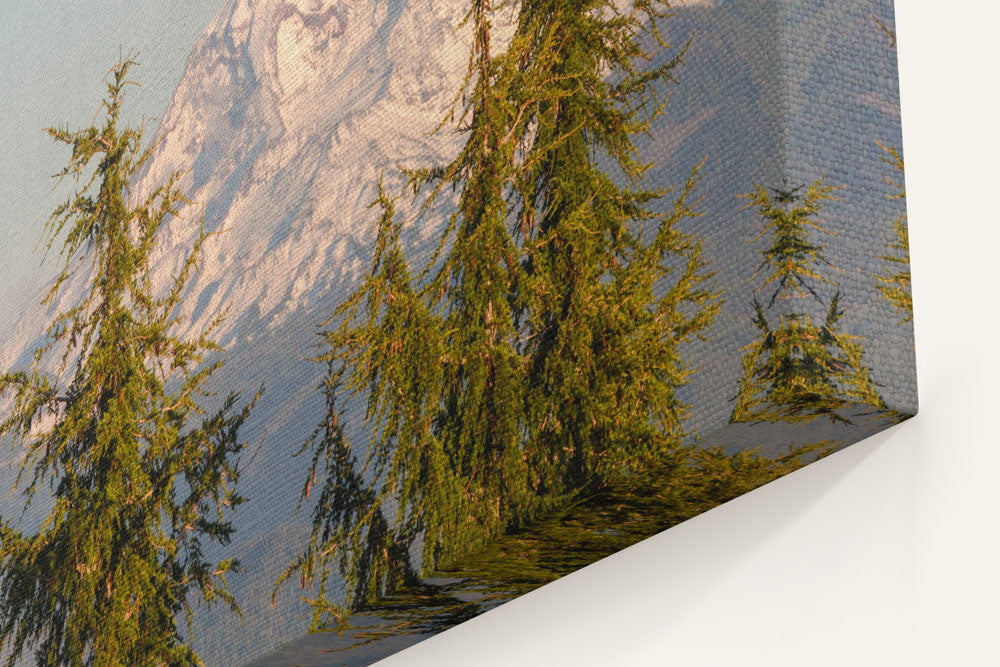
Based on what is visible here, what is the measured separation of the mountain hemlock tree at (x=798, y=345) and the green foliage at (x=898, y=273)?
7cm

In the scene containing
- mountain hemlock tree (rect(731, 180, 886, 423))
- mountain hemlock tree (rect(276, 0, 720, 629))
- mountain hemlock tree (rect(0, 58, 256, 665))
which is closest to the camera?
mountain hemlock tree (rect(731, 180, 886, 423))

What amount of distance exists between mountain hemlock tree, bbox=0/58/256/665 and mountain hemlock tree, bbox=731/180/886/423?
0.77 m

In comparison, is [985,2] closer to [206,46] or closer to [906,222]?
[906,222]

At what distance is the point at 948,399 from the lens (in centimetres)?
113

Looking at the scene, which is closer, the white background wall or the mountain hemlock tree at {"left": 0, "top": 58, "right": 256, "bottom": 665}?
the white background wall

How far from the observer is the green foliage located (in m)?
1.11

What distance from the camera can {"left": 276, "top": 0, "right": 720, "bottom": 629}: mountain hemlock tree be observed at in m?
1.18

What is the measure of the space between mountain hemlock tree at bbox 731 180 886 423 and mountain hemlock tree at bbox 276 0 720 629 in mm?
75

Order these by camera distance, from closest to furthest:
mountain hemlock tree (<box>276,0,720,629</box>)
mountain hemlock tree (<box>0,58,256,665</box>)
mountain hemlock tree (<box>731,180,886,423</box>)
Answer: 1. mountain hemlock tree (<box>731,180,886,423</box>)
2. mountain hemlock tree (<box>276,0,720,629</box>)
3. mountain hemlock tree (<box>0,58,256,665</box>)

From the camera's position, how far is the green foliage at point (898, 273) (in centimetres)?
111

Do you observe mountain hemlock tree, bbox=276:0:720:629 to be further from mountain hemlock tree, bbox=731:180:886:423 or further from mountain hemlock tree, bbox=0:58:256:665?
mountain hemlock tree, bbox=0:58:256:665

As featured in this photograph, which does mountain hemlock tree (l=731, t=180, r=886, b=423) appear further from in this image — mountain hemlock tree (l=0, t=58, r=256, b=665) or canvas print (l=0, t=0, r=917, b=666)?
mountain hemlock tree (l=0, t=58, r=256, b=665)

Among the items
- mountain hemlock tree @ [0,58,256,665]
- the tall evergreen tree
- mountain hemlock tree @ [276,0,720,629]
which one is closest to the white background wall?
the tall evergreen tree

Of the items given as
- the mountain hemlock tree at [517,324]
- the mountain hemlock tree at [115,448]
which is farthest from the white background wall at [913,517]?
the mountain hemlock tree at [115,448]
